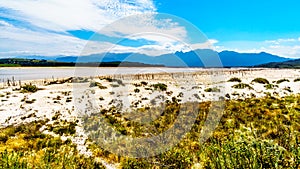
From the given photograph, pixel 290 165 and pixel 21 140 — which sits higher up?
pixel 290 165

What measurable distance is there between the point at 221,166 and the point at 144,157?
14.5 ft

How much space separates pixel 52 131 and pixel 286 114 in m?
16.1

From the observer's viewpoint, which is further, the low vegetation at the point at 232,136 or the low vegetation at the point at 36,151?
the low vegetation at the point at 36,151

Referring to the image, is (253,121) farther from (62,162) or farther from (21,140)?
(21,140)

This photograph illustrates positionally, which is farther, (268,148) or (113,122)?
(113,122)

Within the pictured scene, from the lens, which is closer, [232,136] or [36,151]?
[232,136]

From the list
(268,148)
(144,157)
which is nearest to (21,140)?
(144,157)

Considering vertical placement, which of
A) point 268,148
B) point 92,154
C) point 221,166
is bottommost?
point 92,154

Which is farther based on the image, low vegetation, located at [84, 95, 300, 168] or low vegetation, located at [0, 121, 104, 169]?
low vegetation, located at [0, 121, 104, 169]

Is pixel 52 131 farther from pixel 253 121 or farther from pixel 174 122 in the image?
pixel 253 121

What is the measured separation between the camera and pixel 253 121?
56.9 ft

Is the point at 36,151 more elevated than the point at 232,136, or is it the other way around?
the point at 232,136

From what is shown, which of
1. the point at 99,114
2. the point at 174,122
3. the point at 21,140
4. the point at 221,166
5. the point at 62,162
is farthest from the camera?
the point at 99,114

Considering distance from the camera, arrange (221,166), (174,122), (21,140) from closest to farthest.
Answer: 1. (221,166)
2. (21,140)
3. (174,122)
